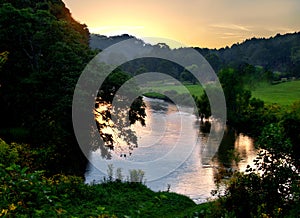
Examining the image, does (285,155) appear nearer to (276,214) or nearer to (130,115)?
(276,214)

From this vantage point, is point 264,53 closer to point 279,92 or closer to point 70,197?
point 279,92

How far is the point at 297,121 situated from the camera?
9.41m

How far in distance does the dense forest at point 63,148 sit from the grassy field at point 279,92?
2311 centimetres

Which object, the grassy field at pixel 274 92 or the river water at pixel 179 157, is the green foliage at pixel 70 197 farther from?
the grassy field at pixel 274 92

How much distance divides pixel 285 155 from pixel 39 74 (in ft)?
44.4

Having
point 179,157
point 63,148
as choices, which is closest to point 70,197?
point 63,148

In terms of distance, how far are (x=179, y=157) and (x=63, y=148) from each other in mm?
8303

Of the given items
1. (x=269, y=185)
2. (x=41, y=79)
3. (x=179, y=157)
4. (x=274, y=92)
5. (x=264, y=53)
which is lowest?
(x=179, y=157)

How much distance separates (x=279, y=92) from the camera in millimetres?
65562

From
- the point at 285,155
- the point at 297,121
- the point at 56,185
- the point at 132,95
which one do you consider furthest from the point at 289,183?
the point at 132,95

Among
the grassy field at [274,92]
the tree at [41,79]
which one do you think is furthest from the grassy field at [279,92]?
the tree at [41,79]

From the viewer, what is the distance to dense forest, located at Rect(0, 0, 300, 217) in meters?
7.40

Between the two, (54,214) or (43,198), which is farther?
(43,198)

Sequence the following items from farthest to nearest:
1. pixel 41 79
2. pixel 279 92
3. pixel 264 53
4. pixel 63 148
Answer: pixel 264 53, pixel 279 92, pixel 63 148, pixel 41 79
